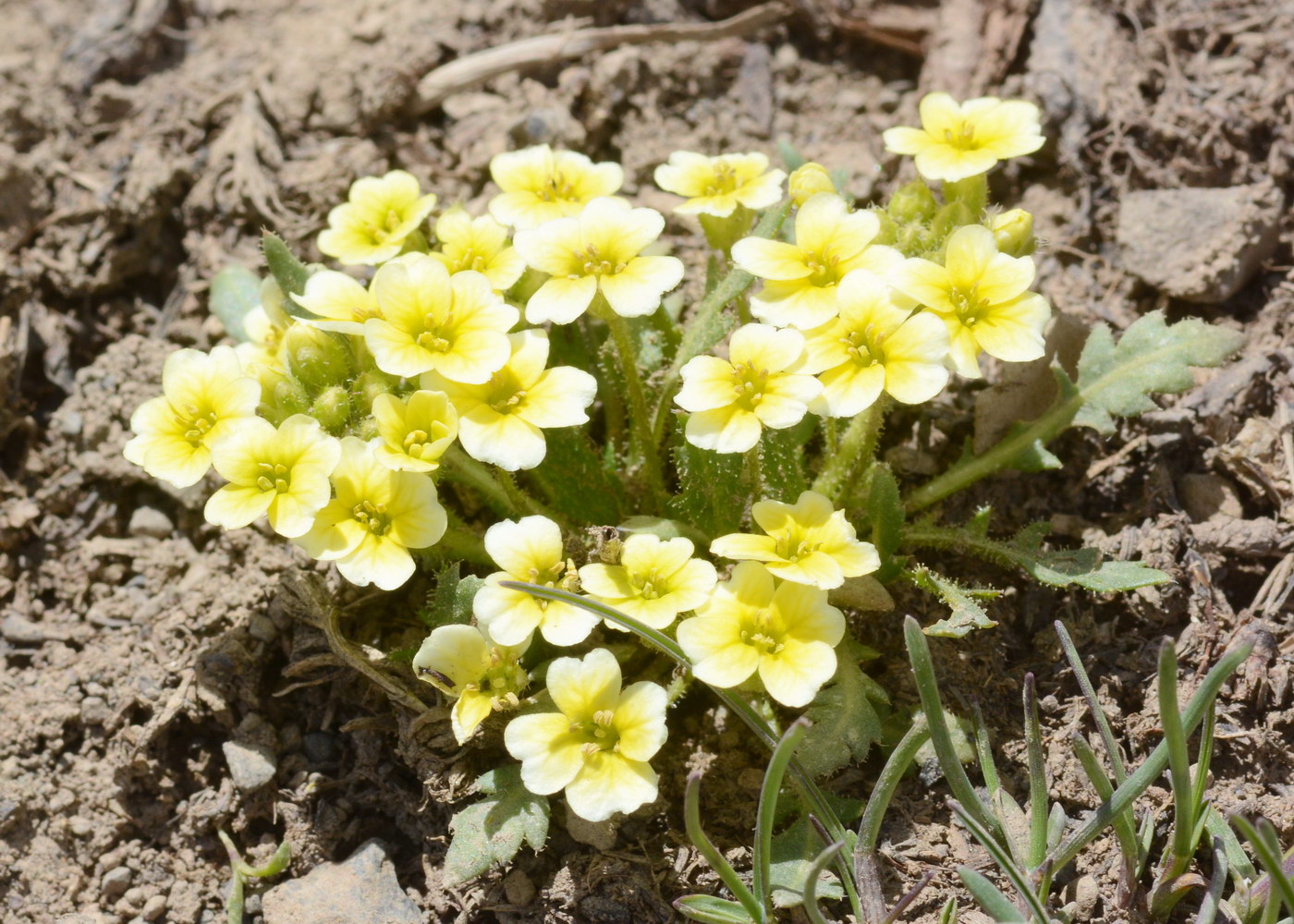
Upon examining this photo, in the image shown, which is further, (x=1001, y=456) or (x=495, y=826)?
(x=1001, y=456)

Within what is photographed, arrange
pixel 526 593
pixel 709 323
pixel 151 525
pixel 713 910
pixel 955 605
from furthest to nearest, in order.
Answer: pixel 151 525 < pixel 709 323 < pixel 955 605 < pixel 526 593 < pixel 713 910

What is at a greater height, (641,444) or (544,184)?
(544,184)

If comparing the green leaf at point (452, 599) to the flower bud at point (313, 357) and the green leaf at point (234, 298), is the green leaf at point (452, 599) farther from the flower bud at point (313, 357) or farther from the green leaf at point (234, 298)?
the green leaf at point (234, 298)

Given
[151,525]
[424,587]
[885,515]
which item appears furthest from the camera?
[151,525]

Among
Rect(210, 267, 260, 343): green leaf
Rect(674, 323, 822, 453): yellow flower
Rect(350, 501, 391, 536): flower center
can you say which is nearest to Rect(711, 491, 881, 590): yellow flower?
Rect(674, 323, 822, 453): yellow flower

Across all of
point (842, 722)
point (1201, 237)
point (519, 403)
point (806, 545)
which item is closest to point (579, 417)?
point (519, 403)

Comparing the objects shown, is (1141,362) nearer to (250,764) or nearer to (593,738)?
(593,738)

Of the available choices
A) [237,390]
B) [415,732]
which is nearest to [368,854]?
[415,732]
